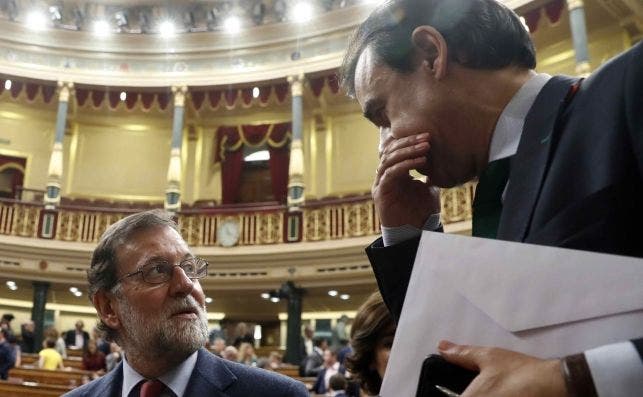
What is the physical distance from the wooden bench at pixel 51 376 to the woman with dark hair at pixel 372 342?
212 inches

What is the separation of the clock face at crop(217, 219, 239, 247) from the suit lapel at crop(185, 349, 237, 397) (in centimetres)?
942

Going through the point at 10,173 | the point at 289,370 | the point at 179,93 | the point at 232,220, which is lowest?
the point at 289,370

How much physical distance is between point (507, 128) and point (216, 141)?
1343 cm

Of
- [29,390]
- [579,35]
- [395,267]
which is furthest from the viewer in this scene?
[579,35]

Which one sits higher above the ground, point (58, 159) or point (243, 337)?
point (58, 159)

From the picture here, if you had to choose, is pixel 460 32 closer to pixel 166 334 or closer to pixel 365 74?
pixel 365 74

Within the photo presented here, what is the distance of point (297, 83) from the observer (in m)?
12.1

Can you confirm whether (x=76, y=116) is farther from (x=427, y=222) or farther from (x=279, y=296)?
(x=427, y=222)

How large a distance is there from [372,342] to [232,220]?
9.54 m

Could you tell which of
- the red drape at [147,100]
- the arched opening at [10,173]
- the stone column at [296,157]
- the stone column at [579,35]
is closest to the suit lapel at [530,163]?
the stone column at [579,35]

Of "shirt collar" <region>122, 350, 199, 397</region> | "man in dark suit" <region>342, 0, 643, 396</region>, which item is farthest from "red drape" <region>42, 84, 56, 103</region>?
"man in dark suit" <region>342, 0, 643, 396</region>

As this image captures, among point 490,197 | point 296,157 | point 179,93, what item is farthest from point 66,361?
point 490,197

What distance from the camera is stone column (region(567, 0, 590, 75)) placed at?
878cm

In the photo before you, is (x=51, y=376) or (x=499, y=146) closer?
(x=499, y=146)
